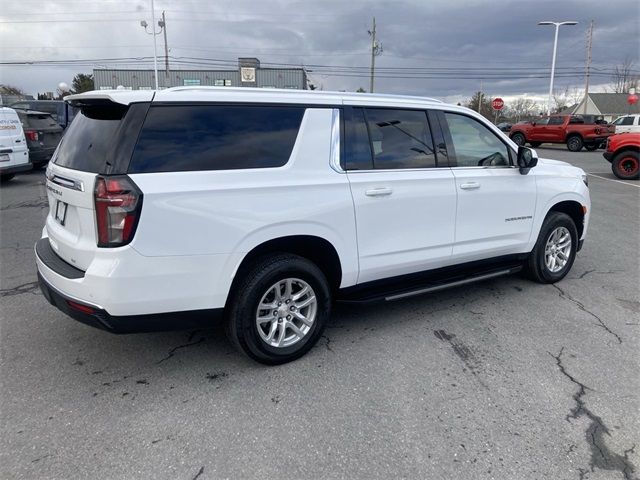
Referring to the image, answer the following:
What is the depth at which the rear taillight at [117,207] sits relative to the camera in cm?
285

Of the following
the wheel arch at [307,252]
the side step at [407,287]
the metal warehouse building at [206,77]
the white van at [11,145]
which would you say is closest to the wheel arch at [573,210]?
the side step at [407,287]

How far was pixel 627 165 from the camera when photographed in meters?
14.6

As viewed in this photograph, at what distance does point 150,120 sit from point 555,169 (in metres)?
4.07

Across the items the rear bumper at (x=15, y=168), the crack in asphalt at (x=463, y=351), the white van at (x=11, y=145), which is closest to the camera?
the crack in asphalt at (x=463, y=351)

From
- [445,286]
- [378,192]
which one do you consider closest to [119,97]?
[378,192]

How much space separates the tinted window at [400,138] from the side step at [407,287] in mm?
961

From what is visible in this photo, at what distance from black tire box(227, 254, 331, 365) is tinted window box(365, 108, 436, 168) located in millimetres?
1020

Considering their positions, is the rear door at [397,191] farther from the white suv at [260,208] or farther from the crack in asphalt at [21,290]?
the crack in asphalt at [21,290]

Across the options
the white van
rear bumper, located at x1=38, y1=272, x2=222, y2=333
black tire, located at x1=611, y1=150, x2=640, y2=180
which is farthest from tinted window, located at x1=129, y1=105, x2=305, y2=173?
black tire, located at x1=611, y1=150, x2=640, y2=180

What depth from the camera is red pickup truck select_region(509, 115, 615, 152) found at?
87.7ft

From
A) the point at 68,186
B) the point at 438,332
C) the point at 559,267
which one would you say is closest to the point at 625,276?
the point at 559,267

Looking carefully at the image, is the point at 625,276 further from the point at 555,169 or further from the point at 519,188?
the point at 519,188

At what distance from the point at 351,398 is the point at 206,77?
57.2 m

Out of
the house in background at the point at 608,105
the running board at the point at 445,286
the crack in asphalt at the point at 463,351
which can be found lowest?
the crack in asphalt at the point at 463,351
